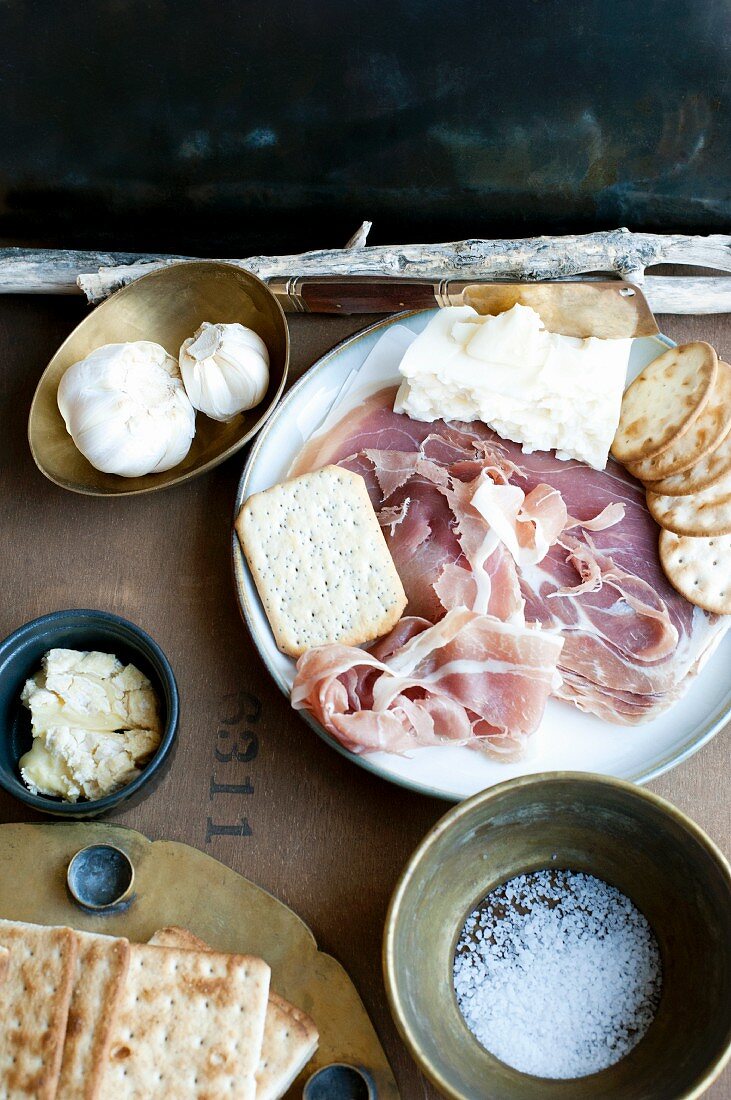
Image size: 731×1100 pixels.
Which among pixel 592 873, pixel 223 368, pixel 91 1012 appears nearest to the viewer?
pixel 91 1012

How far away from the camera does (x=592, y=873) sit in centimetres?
95

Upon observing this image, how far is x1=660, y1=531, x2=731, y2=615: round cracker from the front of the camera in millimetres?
1024

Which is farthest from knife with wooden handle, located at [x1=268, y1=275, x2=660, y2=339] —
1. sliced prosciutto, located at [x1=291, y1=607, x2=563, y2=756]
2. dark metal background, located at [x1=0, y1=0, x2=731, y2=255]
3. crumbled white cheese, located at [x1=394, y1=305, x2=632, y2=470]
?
sliced prosciutto, located at [x1=291, y1=607, x2=563, y2=756]

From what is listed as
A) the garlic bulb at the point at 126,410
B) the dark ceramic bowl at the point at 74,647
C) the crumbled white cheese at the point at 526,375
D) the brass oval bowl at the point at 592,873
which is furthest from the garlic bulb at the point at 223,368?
the brass oval bowl at the point at 592,873

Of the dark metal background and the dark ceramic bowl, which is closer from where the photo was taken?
the dark ceramic bowl

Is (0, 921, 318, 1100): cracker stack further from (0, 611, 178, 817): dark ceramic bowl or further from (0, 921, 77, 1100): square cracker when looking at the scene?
(0, 611, 178, 817): dark ceramic bowl

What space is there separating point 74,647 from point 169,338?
0.40 m

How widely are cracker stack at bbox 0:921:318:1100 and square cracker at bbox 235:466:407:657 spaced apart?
0.34m

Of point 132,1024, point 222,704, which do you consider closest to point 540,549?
point 222,704

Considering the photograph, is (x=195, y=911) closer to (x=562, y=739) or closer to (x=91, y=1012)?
(x=91, y=1012)

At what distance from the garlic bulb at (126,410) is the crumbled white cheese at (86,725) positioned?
230mm

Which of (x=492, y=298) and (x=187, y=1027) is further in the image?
(x=492, y=298)

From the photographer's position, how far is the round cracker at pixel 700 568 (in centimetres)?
102

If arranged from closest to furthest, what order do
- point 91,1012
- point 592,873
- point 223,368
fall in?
point 91,1012 < point 592,873 < point 223,368
